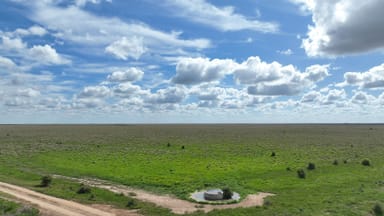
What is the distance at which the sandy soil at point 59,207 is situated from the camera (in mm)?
21281

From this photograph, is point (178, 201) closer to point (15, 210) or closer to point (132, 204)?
point (132, 204)

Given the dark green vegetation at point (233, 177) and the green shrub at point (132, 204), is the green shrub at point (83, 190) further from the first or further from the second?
the green shrub at point (132, 204)

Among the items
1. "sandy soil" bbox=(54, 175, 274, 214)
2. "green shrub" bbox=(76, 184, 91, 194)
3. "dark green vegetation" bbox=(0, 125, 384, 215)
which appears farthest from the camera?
"green shrub" bbox=(76, 184, 91, 194)

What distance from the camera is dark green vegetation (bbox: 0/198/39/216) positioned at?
68.0 feet

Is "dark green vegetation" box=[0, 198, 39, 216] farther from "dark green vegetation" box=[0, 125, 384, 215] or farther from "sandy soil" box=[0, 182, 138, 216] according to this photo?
"dark green vegetation" box=[0, 125, 384, 215]

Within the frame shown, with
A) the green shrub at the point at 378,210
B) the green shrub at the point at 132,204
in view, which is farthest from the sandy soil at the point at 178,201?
the green shrub at the point at 378,210

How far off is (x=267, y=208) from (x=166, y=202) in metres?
7.27

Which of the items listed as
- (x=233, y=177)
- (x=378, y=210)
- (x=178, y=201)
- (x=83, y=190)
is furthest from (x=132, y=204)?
(x=378, y=210)

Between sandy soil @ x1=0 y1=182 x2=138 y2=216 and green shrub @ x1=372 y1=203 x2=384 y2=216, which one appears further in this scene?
green shrub @ x1=372 y1=203 x2=384 y2=216

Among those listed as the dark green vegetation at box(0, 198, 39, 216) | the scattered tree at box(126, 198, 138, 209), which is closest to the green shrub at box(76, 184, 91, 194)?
the scattered tree at box(126, 198, 138, 209)

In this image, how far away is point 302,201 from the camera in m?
24.9

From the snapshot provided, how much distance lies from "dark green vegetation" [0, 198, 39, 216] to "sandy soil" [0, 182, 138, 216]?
63 cm

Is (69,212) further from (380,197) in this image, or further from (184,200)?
(380,197)

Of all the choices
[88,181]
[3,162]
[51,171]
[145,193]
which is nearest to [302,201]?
[145,193]
